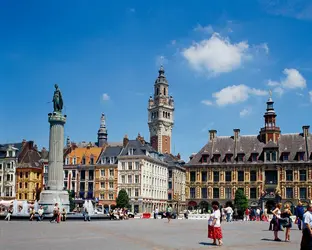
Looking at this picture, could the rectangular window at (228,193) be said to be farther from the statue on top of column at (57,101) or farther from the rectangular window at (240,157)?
the statue on top of column at (57,101)

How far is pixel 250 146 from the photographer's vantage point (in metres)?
77.0

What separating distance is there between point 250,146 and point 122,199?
22.6m

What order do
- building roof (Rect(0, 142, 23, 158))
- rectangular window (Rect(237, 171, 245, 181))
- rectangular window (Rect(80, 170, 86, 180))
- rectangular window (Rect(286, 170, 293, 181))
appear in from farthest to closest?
building roof (Rect(0, 142, 23, 158)) < rectangular window (Rect(80, 170, 86, 180)) < rectangular window (Rect(237, 171, 245, 181)) < rectangular window (Rect(286, 170, 293, 181))

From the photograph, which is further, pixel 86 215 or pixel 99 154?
pixel 99 154

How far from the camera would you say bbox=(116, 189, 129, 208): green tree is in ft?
261

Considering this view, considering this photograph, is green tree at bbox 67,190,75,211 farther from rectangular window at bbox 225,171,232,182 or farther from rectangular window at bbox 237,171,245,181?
rectangular window at bbox 237,171,245,181

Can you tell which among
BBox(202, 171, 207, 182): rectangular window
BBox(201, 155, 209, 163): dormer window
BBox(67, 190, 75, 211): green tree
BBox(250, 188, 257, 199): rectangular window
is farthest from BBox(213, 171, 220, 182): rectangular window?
BBox(67, 190, 75, 211): green tree

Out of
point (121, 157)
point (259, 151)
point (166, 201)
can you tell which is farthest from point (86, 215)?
point (166, 201)

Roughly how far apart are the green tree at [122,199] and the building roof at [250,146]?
11831 mm

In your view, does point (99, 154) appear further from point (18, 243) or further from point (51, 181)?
point (18, 243)

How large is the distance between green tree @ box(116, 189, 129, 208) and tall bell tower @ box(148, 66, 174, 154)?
50.0 meters

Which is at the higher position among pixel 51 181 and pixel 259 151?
pixel 259 151

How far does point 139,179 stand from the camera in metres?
86.0

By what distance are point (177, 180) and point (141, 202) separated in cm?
2448
